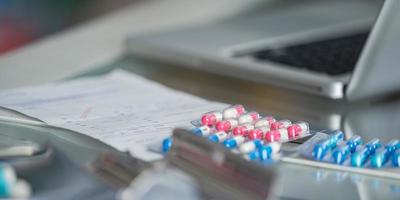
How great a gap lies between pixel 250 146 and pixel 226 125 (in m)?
0.07

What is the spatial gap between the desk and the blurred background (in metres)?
0.70

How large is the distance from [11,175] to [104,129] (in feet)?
0.66

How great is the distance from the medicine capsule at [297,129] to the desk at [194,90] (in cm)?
5

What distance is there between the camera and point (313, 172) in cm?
68

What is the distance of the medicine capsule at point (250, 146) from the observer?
A: 67 cm

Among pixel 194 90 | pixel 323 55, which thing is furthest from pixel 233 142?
pixel 323 55

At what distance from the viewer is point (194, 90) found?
1062 mm

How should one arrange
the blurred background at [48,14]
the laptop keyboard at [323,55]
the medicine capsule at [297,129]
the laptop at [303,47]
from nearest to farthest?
the medicine capsule at [297,129] → the laptop at [303,47] → the laptop keyboard at [323,55] → the blurred background at [48,14]

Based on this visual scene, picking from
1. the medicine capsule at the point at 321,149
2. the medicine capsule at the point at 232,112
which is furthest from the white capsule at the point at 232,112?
the medicine capsule at the point at 321,149

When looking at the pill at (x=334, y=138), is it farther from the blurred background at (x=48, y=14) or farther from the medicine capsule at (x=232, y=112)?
the blurred background at (x=48, y=14)

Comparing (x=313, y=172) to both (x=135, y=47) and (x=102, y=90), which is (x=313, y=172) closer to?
(x=102, y=90)

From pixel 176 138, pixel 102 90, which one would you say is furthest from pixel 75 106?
pixel 176 138

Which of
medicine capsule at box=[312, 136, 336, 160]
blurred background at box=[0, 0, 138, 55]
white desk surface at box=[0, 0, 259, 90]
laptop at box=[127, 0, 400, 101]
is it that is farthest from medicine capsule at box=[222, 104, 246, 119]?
blurred background at box=[0, 0, 138, 55]

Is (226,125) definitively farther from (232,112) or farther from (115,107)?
(115,107)
